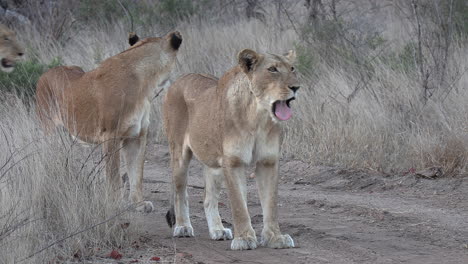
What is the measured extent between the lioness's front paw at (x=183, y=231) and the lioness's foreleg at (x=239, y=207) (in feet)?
2.10

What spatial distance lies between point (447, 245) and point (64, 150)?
2542 mm

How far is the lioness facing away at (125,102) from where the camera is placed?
6852 millimetres

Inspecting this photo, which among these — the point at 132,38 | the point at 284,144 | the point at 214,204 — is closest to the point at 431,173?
the point at 284,144

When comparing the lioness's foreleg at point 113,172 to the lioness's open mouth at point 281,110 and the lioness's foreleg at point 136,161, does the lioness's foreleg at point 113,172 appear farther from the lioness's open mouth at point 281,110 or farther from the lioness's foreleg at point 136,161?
the lioness's open mouth at point 281,110

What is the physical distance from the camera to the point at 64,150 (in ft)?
19.0

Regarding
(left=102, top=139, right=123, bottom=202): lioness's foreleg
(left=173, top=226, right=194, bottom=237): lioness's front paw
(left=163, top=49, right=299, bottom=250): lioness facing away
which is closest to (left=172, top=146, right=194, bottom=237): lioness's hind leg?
(left=173, top=226, right=194, bottom=237): lioness's front paw

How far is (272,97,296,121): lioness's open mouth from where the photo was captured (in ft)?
16.7

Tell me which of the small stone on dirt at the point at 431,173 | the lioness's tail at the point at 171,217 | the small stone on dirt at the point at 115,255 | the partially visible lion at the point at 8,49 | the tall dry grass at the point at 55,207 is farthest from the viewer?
the small stone on dirt at the point at 431,173

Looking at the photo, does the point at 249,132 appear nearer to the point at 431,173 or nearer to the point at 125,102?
the point at 125,102

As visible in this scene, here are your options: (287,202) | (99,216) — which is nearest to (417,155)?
(287,202)

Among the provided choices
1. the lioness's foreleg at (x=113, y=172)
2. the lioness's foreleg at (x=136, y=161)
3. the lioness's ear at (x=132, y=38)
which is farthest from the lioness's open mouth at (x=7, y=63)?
the lioness's ear at (x=132, y=38)

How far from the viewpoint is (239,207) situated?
525cm

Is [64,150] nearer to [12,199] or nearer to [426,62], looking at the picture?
[12,199]

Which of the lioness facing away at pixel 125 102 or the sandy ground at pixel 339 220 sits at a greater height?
the lioness facing away at pixel 125 102
